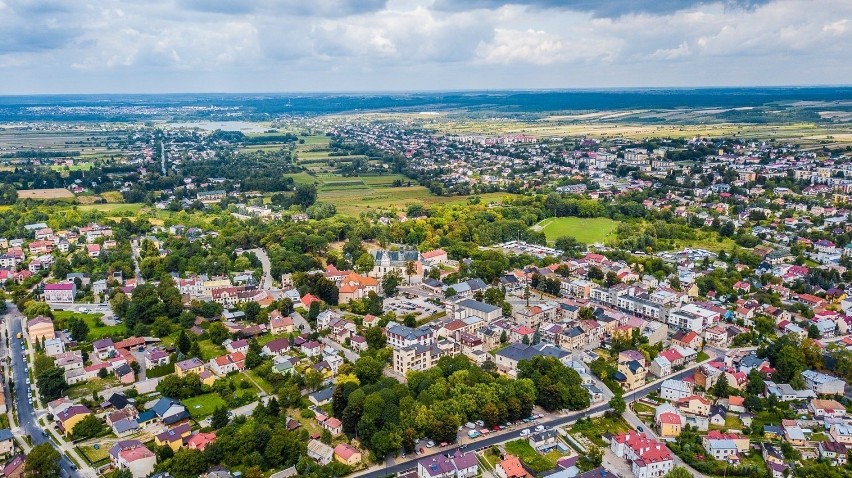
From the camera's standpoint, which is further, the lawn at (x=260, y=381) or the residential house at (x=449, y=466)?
the lawn at (x=260, y=381)

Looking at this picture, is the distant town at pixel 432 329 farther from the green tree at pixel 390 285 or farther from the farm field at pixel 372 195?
the farm field at pixel 372 195

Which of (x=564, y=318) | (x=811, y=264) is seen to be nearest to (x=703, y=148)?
(x=811, y=264)

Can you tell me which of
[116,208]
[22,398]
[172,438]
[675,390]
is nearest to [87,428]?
[172,438]

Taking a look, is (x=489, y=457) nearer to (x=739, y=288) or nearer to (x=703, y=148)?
(x=739, y=288)

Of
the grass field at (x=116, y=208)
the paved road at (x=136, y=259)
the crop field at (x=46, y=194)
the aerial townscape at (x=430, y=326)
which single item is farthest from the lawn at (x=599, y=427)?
the crop field at (x=46, y=194)

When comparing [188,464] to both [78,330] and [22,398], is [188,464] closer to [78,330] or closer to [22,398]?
[22,398]

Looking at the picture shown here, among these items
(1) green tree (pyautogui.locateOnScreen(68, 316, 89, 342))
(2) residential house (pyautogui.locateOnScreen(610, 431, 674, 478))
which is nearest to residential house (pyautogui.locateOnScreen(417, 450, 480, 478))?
(2) residential house (pyautogui.locateOnScreen(610, 431, 674, 478))

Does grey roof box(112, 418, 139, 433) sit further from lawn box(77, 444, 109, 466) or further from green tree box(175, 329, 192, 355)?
green tree box(175, 329, 192, 355)
